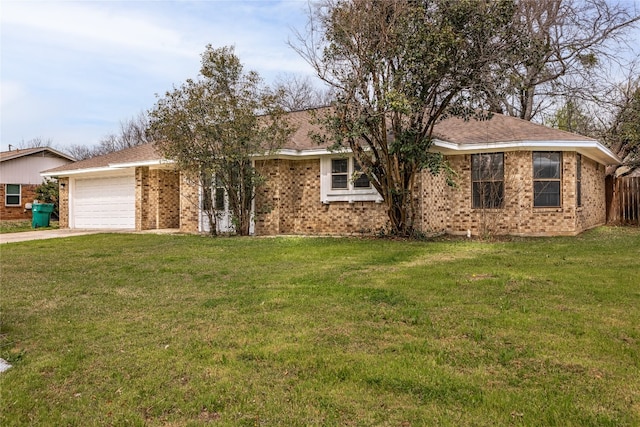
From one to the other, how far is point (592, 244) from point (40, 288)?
11.4 meters

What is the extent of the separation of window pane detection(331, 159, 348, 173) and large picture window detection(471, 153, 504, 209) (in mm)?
3873

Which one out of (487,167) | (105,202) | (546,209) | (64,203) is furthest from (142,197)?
(546,209)

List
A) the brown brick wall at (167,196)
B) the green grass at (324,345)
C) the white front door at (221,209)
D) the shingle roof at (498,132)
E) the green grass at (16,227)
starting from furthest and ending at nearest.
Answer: the green grass at (16,227)
the brown brick wall at (167,196)
the white front door at (221,209)
the shingle roof at (498,132)
the green grass at (324,345)

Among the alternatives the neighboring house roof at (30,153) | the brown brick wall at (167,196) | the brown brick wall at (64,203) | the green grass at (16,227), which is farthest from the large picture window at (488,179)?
the neighboring house roof at (30,153)

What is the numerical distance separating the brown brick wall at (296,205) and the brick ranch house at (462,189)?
0.10ft

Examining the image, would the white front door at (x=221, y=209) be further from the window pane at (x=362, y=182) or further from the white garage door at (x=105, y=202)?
the white garage door at (x=105, y=202)

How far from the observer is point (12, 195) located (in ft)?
82.4

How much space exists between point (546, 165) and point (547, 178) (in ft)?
1.27

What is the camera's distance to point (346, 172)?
14109mm

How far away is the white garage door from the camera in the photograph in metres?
18.5

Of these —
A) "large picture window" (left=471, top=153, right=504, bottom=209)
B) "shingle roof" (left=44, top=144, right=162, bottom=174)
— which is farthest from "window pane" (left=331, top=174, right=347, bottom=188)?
"shingle roof" (left=44, top=144, right=162, bottom=174)

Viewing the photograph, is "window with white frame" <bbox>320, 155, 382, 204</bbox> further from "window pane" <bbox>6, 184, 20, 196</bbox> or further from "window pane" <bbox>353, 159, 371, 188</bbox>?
"window pane" <bbox>6, 184, 20, 196</bbox>

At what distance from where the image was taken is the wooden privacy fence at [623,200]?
743 inches

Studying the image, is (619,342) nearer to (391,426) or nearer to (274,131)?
(391,426)
